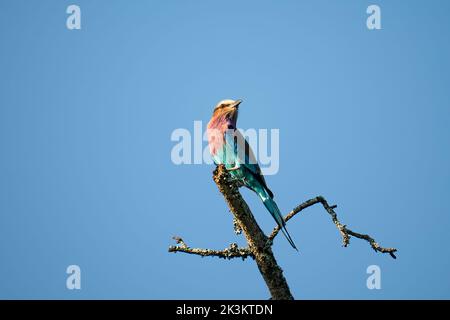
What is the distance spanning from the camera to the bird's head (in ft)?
31.6

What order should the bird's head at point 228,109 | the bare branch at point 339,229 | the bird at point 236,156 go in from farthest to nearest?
1. the bird's head at point 228,109
2. the bird at point 236,156
3. the bare branch at point 339,229

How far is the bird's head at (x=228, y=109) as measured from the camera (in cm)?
962

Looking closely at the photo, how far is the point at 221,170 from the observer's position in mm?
6090

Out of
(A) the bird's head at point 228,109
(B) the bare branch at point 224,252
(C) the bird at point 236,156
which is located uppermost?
(A) the bird's head at point 228,109

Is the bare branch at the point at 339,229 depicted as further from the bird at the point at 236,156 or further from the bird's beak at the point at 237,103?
the bird's beak at the point at 237,103

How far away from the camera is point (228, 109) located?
9664 mm

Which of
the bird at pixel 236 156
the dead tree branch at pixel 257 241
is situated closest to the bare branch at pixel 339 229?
the dead tree branch at pixel 257 241

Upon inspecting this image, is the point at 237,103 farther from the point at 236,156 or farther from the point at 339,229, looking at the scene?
the point at 339,229

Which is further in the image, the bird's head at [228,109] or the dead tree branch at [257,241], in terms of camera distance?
the bird's head at [228,109]

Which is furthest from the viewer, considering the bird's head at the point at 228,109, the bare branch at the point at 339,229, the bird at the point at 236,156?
the bird's head at the point at 228,109

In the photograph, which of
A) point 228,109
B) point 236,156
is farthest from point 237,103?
point 236,156
